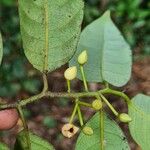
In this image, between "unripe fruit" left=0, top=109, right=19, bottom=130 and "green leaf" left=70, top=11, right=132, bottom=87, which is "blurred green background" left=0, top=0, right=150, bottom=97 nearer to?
"unripe fruit" left=0, top=109, right=19, bottom=130

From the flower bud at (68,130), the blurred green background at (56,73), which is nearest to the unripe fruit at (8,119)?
the flower bud at (68,130)

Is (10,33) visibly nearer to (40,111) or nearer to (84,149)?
(40,111)

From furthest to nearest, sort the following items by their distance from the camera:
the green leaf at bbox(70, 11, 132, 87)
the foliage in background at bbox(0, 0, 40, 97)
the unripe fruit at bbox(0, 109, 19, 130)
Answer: the foliage in background at bbox(0, 0, 40, 97) → the unripe fruit at bbox(0, 109, 19, 130) → the green leaf at bbox(70, 11, 132, 87)

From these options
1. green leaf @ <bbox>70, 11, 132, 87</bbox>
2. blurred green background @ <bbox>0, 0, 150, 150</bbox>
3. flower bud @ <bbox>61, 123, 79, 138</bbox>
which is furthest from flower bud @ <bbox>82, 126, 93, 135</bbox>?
blurred green background @ <bbox>0, 0, 150, 150</bbox>

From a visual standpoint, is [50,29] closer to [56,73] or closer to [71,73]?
[71,73]

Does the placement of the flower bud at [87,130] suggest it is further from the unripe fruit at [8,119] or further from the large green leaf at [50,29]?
the unripe fruit at [8,119]

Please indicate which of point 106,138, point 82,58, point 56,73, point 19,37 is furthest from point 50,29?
point 56,73

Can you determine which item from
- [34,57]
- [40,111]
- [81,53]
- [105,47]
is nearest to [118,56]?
[105,47]
